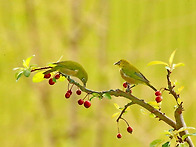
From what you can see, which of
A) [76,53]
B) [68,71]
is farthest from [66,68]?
[76,53]

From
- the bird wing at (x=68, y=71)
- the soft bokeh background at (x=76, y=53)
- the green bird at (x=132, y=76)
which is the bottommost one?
the bird wing at (x=68, y=71)

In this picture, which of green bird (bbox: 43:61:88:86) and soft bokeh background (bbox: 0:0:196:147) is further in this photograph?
soft bokeh background (bbox: 0:0:196:147)

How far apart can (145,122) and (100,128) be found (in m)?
0.56

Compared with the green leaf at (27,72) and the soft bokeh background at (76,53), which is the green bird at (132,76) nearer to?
the green leaf at (27,72)

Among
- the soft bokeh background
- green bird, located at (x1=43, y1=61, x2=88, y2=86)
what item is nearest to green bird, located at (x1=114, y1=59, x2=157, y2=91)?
green bird, located at (x1=43, y1=61, x2=88, y2=86)

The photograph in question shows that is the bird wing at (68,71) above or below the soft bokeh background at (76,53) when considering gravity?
below

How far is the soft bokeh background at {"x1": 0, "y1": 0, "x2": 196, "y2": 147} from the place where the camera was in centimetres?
208

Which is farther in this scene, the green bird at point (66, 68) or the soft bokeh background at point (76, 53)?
the soft bokeh background at point (76, 53)

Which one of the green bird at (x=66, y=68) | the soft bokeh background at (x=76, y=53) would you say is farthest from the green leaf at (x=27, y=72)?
the soft bokeh background at (x=76, y=53)

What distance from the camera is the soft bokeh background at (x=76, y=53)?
208 centimetres

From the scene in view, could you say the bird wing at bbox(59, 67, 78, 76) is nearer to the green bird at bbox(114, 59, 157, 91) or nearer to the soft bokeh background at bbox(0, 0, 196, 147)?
the green bird at bbox(114, 59, 157, 91)

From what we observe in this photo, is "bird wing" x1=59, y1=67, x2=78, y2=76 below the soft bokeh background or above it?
below

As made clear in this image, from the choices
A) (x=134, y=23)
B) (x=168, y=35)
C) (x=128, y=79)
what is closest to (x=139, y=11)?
(x=134, y=23)

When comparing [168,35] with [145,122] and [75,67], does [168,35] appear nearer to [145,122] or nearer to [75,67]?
[145,122]
